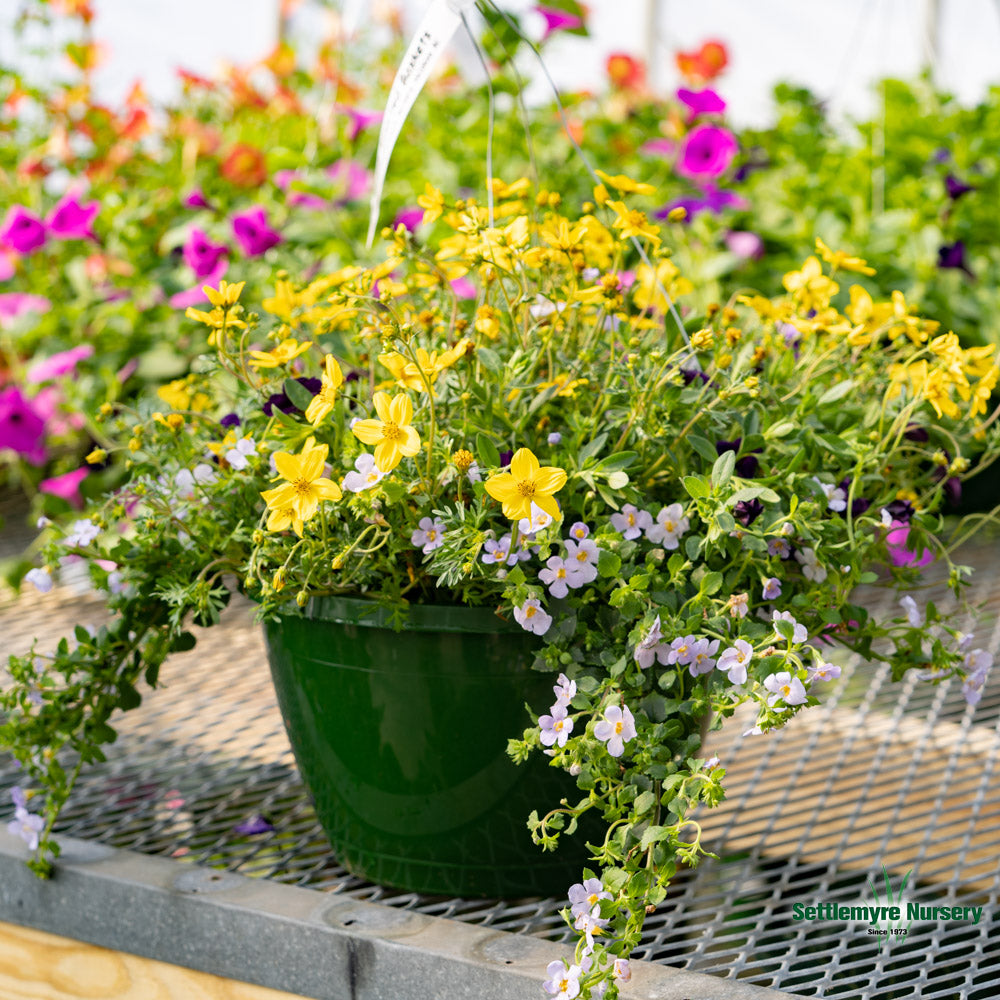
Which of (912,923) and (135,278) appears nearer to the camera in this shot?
(912,923)

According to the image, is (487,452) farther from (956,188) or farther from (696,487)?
(956,188)

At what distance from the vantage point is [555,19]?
152 centimetres

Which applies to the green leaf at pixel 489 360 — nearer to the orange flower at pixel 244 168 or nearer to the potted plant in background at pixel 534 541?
the potted plant in background at pixel 534 541

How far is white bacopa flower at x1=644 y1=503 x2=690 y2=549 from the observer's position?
70 centimetres

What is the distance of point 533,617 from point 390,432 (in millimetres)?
144

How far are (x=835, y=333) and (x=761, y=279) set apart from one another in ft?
3.48

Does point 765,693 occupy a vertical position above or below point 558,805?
above

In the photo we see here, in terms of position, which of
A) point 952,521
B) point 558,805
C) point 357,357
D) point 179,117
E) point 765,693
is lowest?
point 952,521

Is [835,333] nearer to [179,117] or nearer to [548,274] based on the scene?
[548,274]

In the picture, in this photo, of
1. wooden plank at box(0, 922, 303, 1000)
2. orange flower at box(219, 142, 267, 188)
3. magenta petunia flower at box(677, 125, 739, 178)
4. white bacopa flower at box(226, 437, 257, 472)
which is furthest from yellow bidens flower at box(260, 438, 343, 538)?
orange flower at box(219, 142, 267, 188)

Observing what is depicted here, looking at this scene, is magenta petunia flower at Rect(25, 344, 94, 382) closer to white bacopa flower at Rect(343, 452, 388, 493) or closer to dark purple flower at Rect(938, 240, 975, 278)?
white bacopa flower at Rect(343, 452, 388, 493)

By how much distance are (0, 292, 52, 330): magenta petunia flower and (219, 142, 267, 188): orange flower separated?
Result: 0.44 m

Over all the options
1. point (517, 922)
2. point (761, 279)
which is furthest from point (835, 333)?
point (761, 279)

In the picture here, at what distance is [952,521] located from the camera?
1.81 metres
